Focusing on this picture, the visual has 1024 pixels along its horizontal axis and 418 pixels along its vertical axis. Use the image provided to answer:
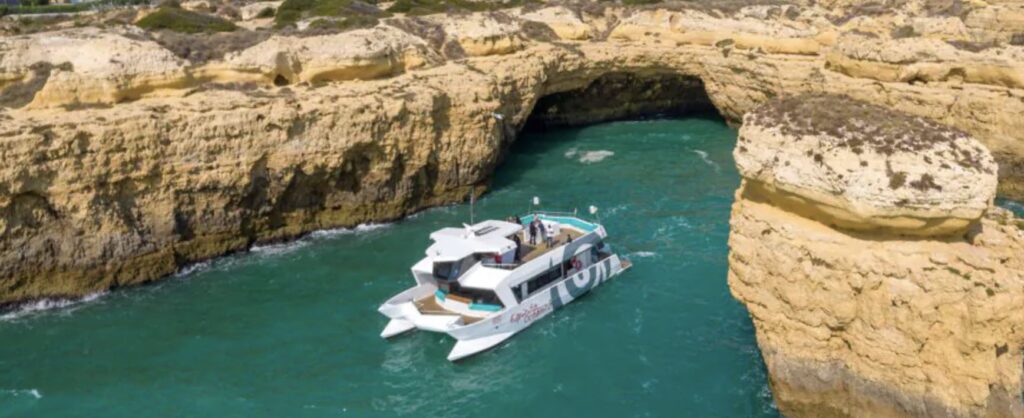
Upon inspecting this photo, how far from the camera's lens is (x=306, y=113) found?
3538 centimetres

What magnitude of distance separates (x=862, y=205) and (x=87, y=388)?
915 inches

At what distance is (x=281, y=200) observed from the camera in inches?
1412

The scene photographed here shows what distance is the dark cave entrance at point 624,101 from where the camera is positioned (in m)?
55.6

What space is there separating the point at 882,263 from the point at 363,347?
1647 cm

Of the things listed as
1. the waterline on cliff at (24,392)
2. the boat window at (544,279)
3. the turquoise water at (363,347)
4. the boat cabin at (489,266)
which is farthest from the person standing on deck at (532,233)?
the waterline on cliff at (24,392)

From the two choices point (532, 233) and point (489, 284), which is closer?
point (489, 284)

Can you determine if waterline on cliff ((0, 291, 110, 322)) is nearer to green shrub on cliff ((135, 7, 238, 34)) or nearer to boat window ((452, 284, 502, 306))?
boat window ((452, 284, 502, 306))

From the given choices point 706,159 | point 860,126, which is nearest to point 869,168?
point 860,126

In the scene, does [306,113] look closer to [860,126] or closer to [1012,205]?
[860,126]

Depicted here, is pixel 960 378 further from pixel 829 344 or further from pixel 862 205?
pixel 862 205

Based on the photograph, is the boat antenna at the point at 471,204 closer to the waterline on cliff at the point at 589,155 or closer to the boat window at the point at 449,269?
the boat window at the point at 449,269

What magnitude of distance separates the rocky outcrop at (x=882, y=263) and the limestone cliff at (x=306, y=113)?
63.6 feet

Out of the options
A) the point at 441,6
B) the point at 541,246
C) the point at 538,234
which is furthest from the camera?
the point at 441,6

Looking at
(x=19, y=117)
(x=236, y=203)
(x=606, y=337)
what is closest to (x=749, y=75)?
(x=606, y=337)
